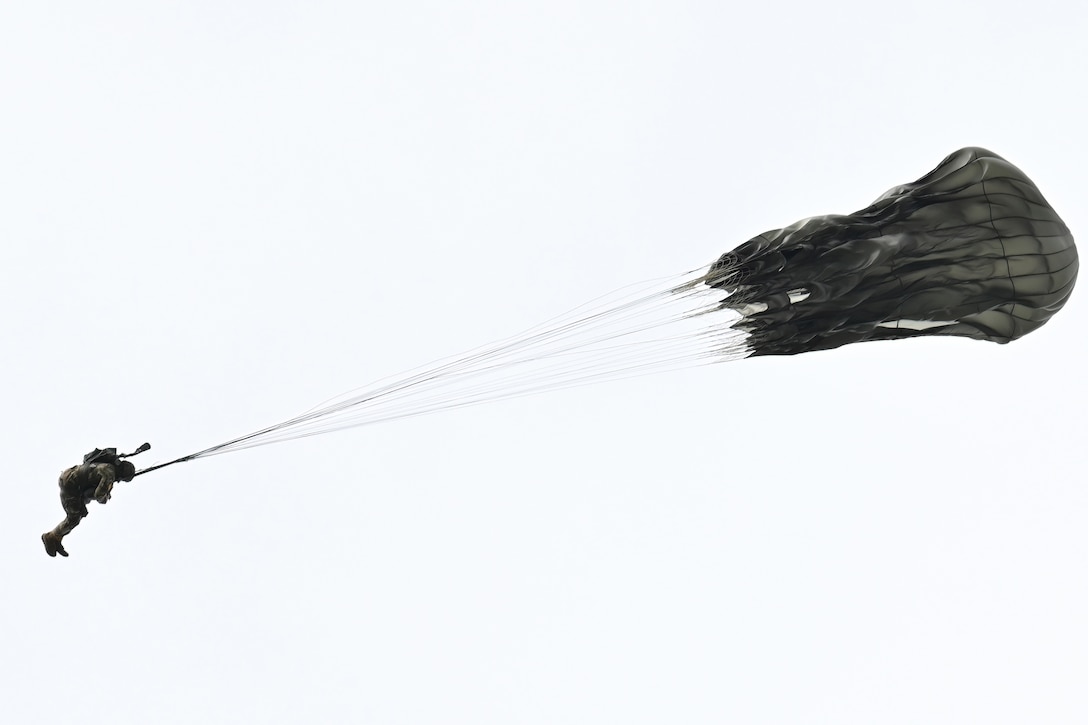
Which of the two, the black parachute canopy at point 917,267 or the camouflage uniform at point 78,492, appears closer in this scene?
the camouflage uniform at point 78,492

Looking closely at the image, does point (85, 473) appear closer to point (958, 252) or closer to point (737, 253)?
point (737, 253)

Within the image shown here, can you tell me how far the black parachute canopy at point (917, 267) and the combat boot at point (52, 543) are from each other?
928cm

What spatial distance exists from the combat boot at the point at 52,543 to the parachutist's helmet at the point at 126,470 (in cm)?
112

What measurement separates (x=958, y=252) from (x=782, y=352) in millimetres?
3018

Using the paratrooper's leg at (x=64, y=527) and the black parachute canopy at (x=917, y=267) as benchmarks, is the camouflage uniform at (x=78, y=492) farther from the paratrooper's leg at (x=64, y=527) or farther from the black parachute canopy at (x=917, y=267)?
the black parachute canopy at (x=917, y=267)

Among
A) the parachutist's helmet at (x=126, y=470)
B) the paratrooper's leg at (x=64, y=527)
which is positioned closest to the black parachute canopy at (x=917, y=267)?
the parachutist's helmet at (x=126, y=470)

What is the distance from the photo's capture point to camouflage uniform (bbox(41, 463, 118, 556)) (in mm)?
13320

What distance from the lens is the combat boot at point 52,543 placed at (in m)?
13.4

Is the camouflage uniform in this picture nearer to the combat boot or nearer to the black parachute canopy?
the combat boot

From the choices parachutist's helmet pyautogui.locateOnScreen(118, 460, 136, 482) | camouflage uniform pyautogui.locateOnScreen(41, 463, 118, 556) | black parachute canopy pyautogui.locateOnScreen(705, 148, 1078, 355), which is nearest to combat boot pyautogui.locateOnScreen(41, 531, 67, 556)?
camouflage uniform pyautogui.locateOnScreen(41, 463, 118, 556)

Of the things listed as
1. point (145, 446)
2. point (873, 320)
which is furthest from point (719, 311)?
point (145, 446)

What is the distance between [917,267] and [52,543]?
12.3m

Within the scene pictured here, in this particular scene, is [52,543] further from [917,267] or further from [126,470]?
[917,267]

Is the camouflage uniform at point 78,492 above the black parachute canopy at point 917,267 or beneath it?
above
